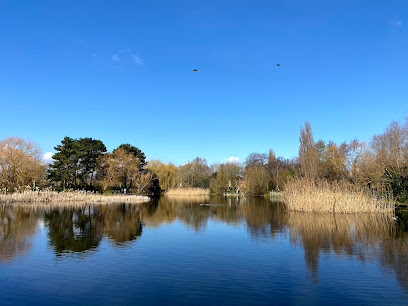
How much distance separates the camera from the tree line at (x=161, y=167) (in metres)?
27.4

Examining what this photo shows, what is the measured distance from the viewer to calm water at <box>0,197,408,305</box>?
5508 mm

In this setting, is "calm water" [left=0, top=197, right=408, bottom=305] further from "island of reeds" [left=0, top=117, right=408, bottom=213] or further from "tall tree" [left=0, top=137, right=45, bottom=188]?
"tall tree" [left=0, top=137, right=45, bottom=188]

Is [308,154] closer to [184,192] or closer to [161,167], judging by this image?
[184,192]

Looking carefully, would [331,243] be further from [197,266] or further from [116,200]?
[116,200]

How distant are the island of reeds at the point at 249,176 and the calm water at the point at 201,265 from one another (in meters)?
6.39

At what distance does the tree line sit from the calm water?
1569 cm

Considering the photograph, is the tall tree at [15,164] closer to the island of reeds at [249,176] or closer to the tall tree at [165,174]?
the island of reeds at [249,176]

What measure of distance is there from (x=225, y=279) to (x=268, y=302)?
1.43 meters

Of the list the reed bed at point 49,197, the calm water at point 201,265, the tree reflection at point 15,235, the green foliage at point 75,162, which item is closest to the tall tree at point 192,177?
the green foliage at point 75,162

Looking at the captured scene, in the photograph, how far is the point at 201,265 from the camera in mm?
7535

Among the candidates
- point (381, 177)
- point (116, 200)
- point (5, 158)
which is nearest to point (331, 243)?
point (381, 177)

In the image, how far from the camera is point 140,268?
23.6 ft

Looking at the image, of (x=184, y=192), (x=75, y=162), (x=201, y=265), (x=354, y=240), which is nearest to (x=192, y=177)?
(x=184, y=192)

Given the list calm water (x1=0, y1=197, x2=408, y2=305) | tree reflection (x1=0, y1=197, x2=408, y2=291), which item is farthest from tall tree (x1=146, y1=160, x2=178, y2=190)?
calm water (x1=0, y1=197, x2=408, y2=305)
